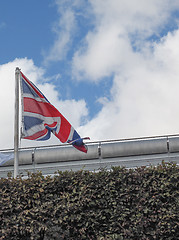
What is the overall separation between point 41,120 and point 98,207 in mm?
3138

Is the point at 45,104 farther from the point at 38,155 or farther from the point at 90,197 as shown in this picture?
the point at 38,155

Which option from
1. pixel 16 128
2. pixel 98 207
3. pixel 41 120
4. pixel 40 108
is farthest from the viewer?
pixel 40 108

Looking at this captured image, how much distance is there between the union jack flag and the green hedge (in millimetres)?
2029

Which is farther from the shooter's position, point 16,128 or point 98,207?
point 16,128

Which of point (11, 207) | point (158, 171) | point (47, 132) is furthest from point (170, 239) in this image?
point (47, 132)

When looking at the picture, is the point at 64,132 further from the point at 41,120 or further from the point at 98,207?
the point at 98,207

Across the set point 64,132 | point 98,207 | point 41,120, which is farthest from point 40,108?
point 98,207

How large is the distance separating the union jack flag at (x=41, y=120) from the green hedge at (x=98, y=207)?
203 centimetres

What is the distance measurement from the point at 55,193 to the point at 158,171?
2223 mm

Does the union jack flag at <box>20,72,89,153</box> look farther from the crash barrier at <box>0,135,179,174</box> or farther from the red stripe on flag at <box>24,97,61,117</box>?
the crash barrier at <box>0,135,179,174</box>

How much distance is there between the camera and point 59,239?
7844 millimetres

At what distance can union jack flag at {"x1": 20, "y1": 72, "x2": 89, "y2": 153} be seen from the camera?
394 inches

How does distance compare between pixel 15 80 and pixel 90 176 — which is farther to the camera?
pixel 15 80

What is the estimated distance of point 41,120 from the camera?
1023cm
